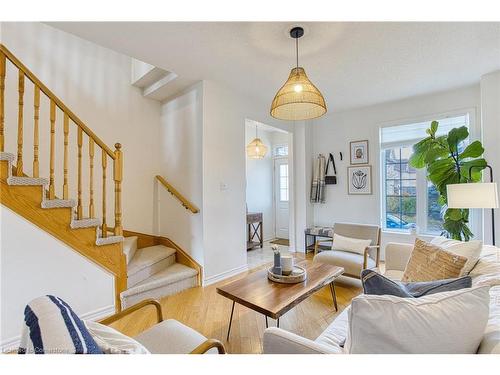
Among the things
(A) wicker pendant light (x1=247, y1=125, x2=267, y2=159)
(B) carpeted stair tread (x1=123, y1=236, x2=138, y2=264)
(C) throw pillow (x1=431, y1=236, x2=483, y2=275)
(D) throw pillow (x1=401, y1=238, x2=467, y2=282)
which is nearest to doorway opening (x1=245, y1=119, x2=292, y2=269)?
(A) wicker pendant light (x1=247, y1=125, x2=267, y2=159)

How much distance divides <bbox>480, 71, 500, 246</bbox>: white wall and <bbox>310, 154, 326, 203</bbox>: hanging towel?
7.18 ft

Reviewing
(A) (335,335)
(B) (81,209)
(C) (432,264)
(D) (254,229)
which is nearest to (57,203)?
(B) (81,209)

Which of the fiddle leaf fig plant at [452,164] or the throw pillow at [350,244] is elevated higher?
the fiddle leaf fig plant at [452,164]

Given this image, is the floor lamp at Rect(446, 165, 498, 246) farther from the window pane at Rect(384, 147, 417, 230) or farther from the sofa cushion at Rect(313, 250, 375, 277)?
the window pane at Rect(384, 147, 417, 230)

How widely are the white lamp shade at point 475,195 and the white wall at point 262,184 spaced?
367 cm

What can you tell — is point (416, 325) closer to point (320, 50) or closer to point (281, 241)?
point (320, 50)

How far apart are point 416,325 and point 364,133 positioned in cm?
391

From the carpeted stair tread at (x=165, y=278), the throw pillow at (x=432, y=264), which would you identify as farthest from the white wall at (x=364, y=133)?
the carpeted stair tread at (x=165, y=278)

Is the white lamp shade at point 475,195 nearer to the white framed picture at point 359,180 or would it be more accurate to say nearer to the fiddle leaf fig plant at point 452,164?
the fiddle leaf fig plant at point 452,164

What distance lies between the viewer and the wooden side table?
486cm

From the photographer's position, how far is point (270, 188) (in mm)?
5879

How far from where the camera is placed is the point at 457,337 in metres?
0.82

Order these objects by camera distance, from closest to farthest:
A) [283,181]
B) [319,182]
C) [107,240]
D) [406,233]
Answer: [107,240] → [406,233] → [319,182] → [283,181]

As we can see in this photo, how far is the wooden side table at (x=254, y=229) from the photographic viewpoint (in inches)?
192
